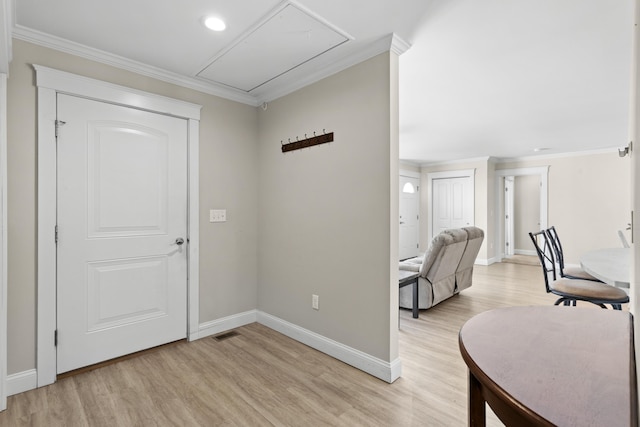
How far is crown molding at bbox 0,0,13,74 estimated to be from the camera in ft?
4.69

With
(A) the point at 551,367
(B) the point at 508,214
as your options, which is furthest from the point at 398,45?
(B) the point at 508,214

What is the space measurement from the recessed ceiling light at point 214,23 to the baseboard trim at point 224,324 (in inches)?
95.1

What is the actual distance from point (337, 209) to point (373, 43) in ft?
4.03

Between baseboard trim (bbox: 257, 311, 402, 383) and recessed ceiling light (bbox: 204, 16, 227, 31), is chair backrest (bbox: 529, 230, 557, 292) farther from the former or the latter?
recessed ceiling light (bbox: 204, 16, 227, 31)

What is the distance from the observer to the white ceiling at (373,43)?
185 centimetres

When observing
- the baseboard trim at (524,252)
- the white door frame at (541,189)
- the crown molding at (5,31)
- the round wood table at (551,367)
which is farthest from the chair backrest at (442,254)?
the baseboard trim at (524,252)

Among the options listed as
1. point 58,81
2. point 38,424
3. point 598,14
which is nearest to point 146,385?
point 38,424

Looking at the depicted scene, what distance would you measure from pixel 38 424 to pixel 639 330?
2.61m

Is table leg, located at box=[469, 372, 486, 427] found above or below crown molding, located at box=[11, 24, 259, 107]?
below

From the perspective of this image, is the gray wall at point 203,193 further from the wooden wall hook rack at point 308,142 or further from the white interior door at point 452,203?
the white interior door at point 452,203

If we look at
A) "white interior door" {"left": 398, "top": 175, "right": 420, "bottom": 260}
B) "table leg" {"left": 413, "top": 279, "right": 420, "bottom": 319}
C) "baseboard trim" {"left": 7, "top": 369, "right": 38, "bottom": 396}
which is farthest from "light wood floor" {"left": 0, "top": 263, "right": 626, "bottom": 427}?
"white interior door" {"left": 398, "top": 175, "right": 420, "bottom": 260}

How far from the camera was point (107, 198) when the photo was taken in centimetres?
241

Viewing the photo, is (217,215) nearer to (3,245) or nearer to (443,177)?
(3,245)

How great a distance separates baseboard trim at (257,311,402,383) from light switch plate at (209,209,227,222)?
107 centimetres
